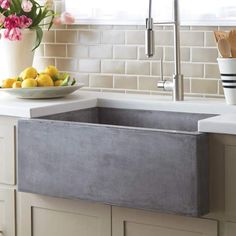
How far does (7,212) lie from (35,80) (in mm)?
575

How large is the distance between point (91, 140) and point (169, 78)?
85 cm

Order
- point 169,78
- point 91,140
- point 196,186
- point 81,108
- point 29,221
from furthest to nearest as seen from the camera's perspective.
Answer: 1. point 169,78
2. point 81,108
3. point 29,221
4. point 91,140
5. point 196,186

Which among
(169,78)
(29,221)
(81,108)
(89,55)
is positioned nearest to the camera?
(29,221)

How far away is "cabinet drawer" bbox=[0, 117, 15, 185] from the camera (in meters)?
2.86

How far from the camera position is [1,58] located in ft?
11.4

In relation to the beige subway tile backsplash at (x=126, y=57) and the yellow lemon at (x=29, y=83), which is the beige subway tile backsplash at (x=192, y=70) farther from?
the yellow lemon at (x=29, y=83)

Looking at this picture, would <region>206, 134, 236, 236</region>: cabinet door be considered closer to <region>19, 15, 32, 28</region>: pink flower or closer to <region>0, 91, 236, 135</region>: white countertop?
<region>0, 91, 236, 135</region>: white countertop

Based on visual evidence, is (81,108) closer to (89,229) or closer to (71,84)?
(71,84)

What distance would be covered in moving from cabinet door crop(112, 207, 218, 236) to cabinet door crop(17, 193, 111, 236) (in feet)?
0.15

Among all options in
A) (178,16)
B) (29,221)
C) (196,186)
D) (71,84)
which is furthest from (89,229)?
(178,16)

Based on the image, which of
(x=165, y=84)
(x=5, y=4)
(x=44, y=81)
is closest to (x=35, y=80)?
(x=44, y=81)

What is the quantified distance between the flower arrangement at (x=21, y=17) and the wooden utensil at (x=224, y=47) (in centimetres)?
95

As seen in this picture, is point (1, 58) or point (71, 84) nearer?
point (71, 84)

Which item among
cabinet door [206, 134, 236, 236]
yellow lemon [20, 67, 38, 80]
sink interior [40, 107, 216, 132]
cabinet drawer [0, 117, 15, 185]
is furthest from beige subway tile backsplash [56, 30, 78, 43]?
cabinet door [206, 134, 236, 236]
